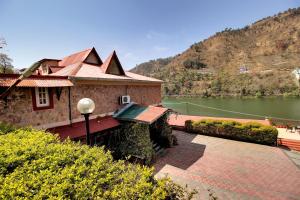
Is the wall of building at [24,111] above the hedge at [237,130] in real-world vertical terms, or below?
above

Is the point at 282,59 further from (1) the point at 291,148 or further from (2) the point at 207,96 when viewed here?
(1) the point at 291,148

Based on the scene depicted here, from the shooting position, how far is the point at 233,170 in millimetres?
10305

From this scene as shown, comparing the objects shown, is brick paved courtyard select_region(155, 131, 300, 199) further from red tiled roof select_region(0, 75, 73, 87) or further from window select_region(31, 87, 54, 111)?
red tiled roof select_region(0, 75, 73, 87)

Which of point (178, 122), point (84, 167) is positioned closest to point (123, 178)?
point (84, 167)

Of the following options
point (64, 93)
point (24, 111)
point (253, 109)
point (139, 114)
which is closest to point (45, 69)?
point (64, 93)

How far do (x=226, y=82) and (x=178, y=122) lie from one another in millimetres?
76228

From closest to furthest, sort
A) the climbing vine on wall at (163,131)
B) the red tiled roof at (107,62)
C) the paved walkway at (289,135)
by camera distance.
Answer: the red tiled roof at (107,62)
the climbing vine on wall at (163,131)
the paved walkway at (289,135)

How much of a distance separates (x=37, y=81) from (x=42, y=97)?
96 centimetres

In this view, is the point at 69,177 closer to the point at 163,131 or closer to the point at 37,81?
the point at 37,81

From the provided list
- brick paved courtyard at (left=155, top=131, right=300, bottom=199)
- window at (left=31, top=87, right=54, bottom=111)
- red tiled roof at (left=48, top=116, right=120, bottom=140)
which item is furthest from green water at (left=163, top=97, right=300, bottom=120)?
window at (left=31, top=87, right=54, bottom=111)

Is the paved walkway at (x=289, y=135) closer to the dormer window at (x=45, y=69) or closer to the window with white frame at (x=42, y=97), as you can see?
the window with white frame at (x=42, y=97)

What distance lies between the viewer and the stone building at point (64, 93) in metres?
7.44

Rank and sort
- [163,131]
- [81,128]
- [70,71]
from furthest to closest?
[163,131]
[70,71]
[81,128]

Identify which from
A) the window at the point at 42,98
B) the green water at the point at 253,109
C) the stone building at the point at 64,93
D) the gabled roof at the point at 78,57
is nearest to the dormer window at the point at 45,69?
the stone building at the point at 64,93
